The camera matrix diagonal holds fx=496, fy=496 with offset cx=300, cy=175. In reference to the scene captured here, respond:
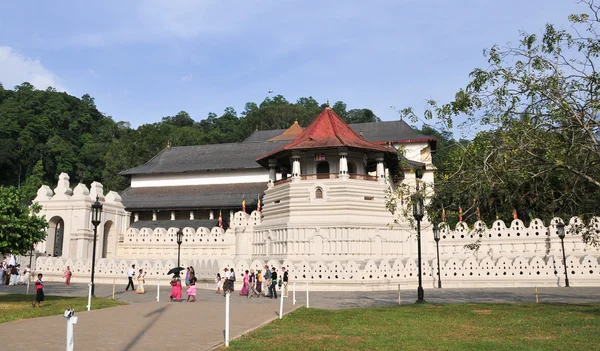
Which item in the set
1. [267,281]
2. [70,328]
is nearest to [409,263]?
[267,281]

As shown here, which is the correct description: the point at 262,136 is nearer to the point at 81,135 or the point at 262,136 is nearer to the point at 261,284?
the point at 261,284

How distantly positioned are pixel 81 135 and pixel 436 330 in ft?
302

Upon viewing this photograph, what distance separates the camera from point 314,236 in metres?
28.7

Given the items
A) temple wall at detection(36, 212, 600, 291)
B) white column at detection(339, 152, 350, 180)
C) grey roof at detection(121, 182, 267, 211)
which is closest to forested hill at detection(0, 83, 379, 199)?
grey roof at detection(121, 182, 267, 211)

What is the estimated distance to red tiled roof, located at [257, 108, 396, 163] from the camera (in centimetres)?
3109

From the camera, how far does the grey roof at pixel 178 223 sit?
1458 inches

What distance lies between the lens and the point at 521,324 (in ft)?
35.0

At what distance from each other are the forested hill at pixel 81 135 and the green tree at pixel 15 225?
46115 mm

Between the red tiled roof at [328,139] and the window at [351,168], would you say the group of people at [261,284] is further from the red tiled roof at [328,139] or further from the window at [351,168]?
the window at [351,168]

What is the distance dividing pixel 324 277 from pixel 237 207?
1549 centimetres

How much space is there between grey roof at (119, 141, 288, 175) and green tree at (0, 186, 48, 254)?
25.6 m

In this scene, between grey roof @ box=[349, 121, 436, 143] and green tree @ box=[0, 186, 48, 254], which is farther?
grey roof @ box=[349, 121, 436, 143]

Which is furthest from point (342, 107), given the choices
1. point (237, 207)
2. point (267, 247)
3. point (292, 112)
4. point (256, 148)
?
point (267, 247)

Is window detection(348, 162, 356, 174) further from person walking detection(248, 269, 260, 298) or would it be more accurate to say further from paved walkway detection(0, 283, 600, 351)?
paved walkway detection(0, 283, 600, 351)
